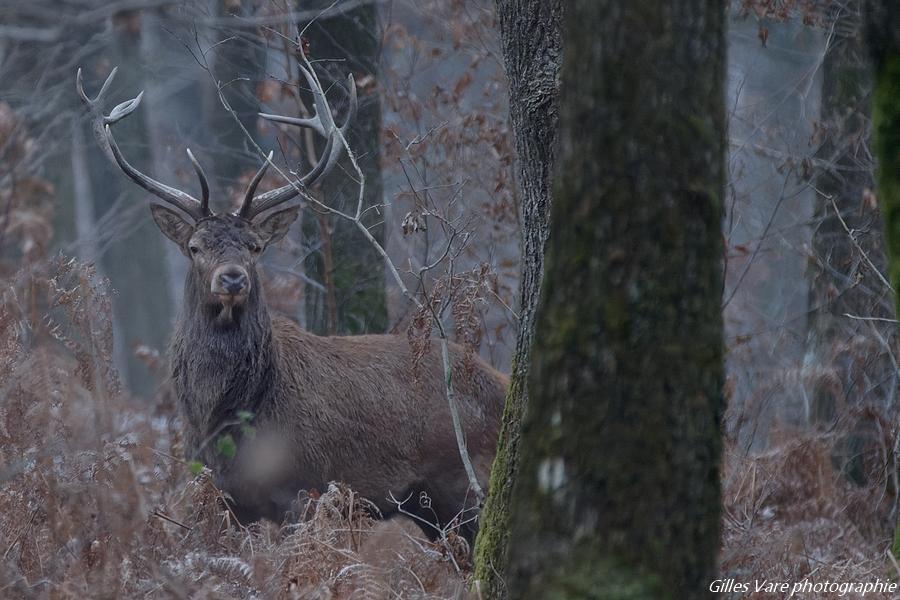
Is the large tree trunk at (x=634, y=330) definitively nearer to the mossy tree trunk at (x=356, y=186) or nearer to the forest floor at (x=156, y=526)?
the forest floor at (x=156, y=526)

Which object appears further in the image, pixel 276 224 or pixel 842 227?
pixel 842 227

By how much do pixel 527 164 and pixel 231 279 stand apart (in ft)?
8.40

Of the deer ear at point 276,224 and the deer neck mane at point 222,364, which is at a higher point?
the deer ear at point 276,224

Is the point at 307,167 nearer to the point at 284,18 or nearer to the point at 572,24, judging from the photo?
the point at 284,18

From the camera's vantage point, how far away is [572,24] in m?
3.87

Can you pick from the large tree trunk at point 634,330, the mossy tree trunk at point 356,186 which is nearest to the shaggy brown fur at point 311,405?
the mossy tree trunk at point 356,186

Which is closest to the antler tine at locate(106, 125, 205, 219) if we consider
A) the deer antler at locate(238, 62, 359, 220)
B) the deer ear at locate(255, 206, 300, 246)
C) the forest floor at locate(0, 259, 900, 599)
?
the deer antler at locate(238, 62, 359, 220)

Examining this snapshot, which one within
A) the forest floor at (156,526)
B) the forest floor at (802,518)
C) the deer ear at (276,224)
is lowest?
the forest floor at (802,518)

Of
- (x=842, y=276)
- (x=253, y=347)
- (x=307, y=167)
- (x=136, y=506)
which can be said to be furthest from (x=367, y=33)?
(x=136, y=506)

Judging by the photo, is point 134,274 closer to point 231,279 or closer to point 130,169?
point 130,169

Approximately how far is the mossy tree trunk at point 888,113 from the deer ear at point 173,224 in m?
4.65

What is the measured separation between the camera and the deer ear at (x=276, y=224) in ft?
26.7

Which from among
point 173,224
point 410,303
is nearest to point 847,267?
point 410,303

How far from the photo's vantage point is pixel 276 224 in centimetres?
823
